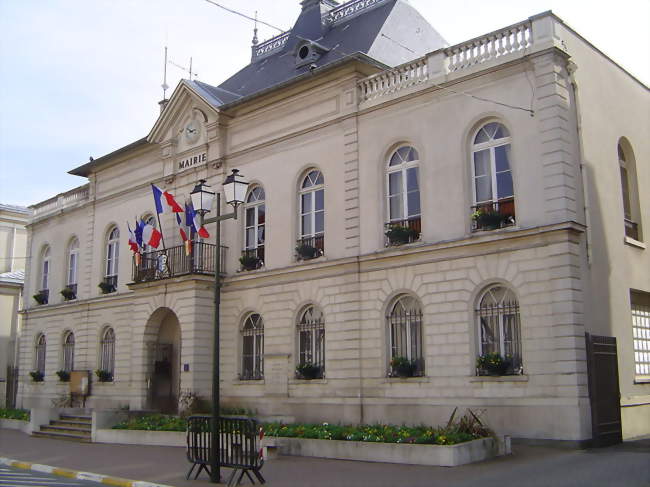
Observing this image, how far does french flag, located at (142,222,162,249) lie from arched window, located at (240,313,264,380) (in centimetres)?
387

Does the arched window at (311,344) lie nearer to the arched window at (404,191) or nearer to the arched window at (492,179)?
the arched window at (404,191)

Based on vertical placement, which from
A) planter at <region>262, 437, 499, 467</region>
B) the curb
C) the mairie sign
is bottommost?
the curb

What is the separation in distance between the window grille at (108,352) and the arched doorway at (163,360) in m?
2.91

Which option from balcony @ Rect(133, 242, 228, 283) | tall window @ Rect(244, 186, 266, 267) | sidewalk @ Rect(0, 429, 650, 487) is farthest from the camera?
balcony @ Rect(133, 242, 228, 283)

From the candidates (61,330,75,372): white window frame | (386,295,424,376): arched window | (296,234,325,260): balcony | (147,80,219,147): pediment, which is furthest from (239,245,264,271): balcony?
(61,330,75,372): white window frame

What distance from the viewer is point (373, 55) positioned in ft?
72.2

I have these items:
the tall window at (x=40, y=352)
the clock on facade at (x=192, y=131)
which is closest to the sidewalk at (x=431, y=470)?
the clock on facade at (x=192, y=131)

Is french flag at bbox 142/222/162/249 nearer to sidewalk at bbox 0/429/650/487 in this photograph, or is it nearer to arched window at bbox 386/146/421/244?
sidewalk at bbox 0/429/650/487

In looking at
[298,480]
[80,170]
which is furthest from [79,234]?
[298,480]

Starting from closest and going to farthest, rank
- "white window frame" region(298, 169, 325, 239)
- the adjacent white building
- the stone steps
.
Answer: the adjacent white building, "white window frame" region(298, 169, 325, 239), the stone steps

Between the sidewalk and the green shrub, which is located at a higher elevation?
the green shrub

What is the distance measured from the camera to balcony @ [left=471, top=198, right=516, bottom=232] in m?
16.9

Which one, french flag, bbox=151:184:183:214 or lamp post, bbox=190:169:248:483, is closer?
Answer: lamp post, bbox=190:169:248:483

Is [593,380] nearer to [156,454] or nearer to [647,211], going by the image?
[647,211]
